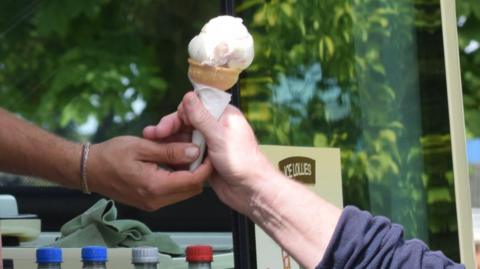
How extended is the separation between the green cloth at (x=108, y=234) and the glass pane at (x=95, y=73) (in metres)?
0.45

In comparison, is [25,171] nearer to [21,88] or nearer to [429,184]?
[429,184]

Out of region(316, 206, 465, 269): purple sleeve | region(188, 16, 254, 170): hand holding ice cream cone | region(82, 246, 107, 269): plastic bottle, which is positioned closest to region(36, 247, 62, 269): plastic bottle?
region(82, 246, 107, 269): plastic bottle

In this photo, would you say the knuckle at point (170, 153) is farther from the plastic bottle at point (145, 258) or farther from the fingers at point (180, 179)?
the plastic bottle at point (145, 258)

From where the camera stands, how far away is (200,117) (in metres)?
2.16

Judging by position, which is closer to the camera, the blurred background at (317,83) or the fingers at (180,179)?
the fingers at (180,179)

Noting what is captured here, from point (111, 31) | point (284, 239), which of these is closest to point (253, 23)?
point (284, 239)

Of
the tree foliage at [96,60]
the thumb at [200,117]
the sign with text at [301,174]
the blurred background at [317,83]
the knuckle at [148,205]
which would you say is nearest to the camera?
the thumb at [200,117]

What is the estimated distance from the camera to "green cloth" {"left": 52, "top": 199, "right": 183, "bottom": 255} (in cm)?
304

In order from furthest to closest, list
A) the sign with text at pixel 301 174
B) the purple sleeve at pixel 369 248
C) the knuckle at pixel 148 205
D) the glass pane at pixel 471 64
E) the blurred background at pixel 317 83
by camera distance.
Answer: the glass pane at pixel 471 64 < the blurred background at pixel 317 83 < the sign with text at pixel 301 174 < the knuckle at pixel 148 205 < the purple sleeve at pixel 369 248

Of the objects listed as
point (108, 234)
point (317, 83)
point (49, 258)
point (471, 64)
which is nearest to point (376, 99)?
Answer: point (317, 83)

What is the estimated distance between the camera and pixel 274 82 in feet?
9.58

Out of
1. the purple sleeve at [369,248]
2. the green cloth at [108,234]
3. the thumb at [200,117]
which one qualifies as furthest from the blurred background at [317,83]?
the purple sleeve at [369,248]

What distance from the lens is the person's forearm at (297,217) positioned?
2072 millimetres

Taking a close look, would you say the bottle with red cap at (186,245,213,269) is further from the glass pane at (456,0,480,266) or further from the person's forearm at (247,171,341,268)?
the glass pane at (456,0,480,266)
